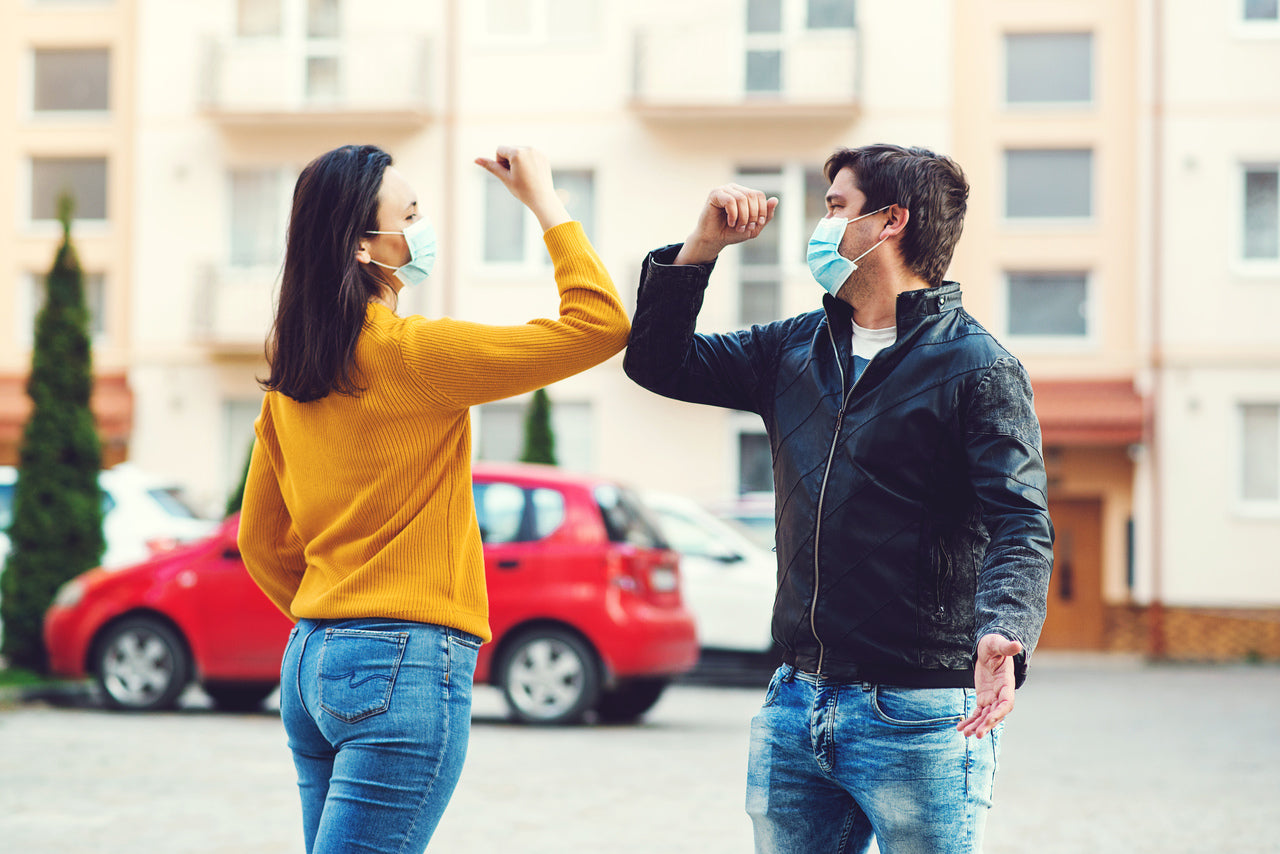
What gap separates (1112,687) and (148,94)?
1838 cm

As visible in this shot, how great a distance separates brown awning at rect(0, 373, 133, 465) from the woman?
1006 inches

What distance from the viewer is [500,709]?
1405 centimetres

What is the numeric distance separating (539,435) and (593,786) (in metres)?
12.8

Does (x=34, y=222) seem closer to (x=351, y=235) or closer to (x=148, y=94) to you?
(x=148, y=94)

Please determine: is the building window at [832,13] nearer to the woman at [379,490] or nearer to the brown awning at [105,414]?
the brown awning at [105,414]

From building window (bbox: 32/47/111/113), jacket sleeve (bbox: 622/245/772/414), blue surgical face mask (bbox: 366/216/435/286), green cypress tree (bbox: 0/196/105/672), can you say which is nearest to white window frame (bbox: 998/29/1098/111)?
building window (bbox: 32/47/111/113)

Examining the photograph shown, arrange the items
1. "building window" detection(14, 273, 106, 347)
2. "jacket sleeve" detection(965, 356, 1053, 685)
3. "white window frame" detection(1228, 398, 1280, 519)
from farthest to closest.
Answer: "building window" detection(14, 273, 106, 347) < "white window frame" detection(1228, 398, 1280, 519) < "jacket sleeve" detection(965, 356, 1053, 685)

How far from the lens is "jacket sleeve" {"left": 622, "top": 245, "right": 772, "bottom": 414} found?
3305mm

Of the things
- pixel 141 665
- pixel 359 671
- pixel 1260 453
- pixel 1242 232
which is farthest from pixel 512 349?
pixel 1242 232

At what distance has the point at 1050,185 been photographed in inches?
1074

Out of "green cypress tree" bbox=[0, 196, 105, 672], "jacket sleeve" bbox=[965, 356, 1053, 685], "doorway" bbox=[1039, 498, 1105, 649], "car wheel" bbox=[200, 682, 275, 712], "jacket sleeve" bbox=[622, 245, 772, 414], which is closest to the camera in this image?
"jacket sleeve" bbox=[965, 356, 1053, 685]

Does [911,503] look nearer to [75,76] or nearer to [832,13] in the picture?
[832,13]

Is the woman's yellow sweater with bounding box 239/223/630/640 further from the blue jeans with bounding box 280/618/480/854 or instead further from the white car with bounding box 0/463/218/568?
the white car with bounding box 0/463/218/568

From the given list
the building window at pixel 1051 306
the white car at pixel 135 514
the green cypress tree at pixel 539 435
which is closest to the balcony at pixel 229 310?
the green cypress tree at pixel 539 435
